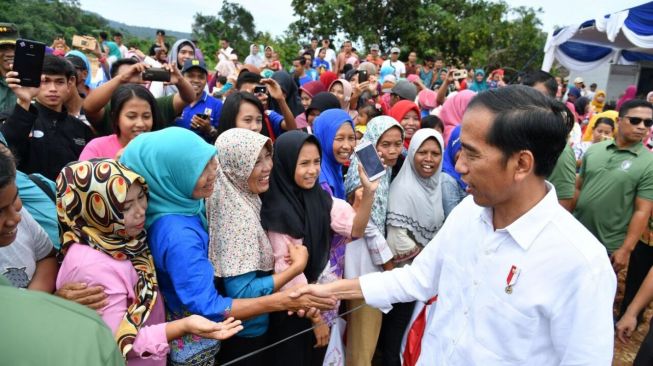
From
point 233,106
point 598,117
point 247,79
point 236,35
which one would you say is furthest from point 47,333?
point 236,35

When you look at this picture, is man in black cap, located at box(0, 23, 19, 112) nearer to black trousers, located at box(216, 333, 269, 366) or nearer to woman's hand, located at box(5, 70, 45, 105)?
woman's hand, located at box(5, 70, 45, 105)

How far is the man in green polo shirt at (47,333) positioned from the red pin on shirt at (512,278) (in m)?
1.14

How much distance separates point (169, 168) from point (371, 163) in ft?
3.75

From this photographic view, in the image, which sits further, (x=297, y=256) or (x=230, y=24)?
(x=230, y=24)

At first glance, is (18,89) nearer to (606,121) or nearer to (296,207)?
(296,207)

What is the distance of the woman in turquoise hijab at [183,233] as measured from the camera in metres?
1.82

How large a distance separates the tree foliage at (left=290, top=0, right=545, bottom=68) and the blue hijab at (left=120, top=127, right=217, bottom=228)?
19.2m

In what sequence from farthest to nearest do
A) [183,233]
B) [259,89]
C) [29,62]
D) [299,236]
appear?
[259,89], [29,62], [299,236], [183,233]

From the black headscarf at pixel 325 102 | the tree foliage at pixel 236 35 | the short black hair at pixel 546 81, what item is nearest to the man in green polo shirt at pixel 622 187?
the short black hair at pixel 546 81

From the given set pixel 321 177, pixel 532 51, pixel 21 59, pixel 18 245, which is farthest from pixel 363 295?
pixel 532 51

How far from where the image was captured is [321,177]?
2.95m

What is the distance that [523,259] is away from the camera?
138 centimetres

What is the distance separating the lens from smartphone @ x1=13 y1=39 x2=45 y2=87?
263cm

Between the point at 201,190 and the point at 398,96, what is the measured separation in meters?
4.52
